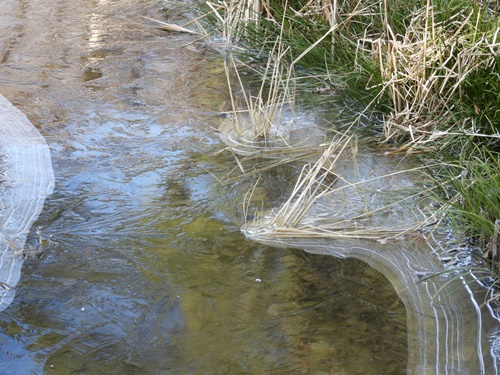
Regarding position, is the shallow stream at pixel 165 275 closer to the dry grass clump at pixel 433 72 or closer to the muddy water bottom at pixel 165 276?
the muddy water bottom at pixel 165 276

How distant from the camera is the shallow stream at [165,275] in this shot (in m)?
2.45

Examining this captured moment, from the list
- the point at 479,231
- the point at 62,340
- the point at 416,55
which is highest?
the point at 416,55

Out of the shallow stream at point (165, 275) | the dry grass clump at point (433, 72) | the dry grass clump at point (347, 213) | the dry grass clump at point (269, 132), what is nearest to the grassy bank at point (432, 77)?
the dry grass clump at point (433, 72)

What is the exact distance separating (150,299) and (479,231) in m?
1.43

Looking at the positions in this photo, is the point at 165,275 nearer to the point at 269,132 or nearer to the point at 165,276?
the point at 165,276

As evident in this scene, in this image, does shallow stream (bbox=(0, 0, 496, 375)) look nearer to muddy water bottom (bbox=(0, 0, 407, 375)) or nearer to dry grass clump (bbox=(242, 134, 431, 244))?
muddy water bottom (bbox=(0, 0, 407, 375))

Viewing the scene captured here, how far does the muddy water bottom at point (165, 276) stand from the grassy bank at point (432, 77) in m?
0.63

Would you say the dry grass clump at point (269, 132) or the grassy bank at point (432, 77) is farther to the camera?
the dry grass clump at point (269, 132)

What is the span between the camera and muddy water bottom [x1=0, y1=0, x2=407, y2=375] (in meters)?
2.45

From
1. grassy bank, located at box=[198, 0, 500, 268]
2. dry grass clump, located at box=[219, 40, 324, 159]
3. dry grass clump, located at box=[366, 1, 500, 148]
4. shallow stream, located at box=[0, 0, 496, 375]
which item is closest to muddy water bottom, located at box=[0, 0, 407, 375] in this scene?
shallow stream, located at box=[0, 0, 496, 375]

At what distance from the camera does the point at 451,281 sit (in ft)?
8.95

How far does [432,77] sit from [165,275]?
6.08 ft

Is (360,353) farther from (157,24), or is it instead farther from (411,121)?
(157,24)

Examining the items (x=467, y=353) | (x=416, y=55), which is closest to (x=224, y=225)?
(x=467, y=353)
